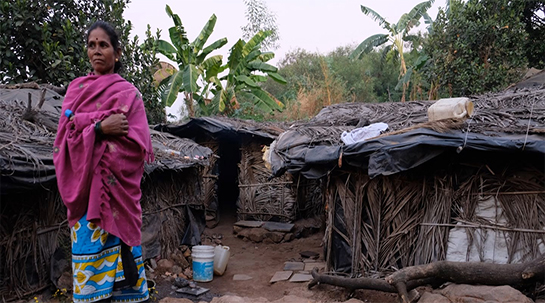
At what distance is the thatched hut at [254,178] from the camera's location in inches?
443

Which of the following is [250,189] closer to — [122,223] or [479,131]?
[479,131]

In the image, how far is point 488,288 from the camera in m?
4.02

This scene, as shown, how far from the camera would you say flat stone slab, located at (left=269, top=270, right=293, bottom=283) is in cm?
714

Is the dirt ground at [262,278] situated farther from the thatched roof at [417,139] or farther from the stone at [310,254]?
the thatched roof at [417,139]

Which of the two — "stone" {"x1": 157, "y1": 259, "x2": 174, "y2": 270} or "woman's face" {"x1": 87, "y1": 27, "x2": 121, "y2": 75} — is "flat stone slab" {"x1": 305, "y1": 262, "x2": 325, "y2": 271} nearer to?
"stone" {"x1": 157, "y1": 259, "x2": 174, "y2": 270}

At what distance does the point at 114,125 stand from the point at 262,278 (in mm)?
5799

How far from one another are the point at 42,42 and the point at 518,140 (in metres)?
8.23

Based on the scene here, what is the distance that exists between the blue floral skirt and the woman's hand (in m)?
0.49

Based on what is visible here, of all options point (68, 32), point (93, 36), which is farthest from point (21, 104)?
point (93, 36)

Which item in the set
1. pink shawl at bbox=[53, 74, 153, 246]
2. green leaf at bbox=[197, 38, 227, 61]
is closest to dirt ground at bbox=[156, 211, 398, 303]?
pink shawl at bbox=[53, 74, 153, 246]

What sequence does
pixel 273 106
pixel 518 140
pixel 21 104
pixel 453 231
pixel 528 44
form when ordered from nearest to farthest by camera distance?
1. pixel 518 140
2. pixel 453 231
3. pixel 21 104
4. pixel 528 44
5. pixel 273 106

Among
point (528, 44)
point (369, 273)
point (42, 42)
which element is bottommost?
point (369, 273)

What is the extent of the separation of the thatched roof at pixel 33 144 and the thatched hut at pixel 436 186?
250cm

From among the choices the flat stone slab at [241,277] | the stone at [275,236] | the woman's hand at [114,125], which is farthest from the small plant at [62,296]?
the stone at [275,236]
